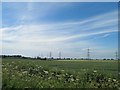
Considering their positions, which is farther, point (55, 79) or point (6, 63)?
point (6, 63)

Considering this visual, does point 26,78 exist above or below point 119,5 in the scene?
below

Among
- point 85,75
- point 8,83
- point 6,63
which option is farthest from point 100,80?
point 6,63

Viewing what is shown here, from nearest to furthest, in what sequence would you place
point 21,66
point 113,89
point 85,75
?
point 113,89 < point 85,75 < point 21,66

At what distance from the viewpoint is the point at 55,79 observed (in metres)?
12.6

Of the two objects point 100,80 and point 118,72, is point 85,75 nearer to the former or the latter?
point 100,80

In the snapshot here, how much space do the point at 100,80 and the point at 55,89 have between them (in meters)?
2.28

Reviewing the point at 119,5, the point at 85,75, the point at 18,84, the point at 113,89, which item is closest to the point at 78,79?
the point at 85,75

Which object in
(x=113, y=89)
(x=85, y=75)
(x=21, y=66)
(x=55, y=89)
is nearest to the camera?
(x=55, y=89)

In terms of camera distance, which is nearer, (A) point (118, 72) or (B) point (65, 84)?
(B) point (65, 84)

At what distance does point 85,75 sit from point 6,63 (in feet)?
14.5

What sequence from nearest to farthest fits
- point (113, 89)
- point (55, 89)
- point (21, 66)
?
point (55, 89) < point (113, 89) < point (21, 66)

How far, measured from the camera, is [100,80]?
12.8 m

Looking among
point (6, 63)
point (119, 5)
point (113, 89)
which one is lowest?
point (113, 89)

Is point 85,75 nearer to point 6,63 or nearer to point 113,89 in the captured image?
point 113,89
